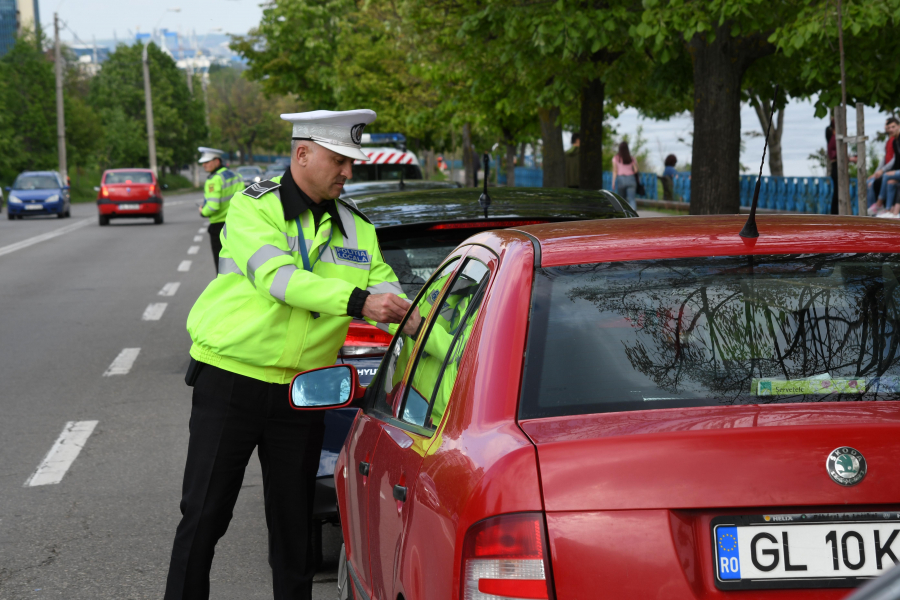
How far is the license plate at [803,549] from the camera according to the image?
77.5 inches

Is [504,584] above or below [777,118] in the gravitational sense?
below

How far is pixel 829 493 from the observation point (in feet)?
6.44

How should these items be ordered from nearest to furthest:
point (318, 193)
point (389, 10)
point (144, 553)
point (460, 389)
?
point (460, 389) < point (318, 193) < point (144, 553) < point (389, 10)

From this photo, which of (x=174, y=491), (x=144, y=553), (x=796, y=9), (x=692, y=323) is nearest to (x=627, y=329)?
(x=692, y=323)

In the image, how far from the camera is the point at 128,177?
33969mm

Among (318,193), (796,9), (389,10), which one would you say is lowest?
(318,193)

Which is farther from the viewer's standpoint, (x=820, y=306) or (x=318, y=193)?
(x=318, y=193)

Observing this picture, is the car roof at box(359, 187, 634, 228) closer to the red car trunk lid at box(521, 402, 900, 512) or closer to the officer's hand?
the officer's hand

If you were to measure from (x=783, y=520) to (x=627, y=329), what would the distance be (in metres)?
0.58

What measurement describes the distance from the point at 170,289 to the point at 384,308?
13.7 meters

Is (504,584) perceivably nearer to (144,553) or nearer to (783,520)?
(783,520)

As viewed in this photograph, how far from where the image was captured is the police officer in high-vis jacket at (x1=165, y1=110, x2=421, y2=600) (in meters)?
3.59

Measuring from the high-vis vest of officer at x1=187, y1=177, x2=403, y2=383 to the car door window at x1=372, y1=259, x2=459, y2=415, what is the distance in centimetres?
22

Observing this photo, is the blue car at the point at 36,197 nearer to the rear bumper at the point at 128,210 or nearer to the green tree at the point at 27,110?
the rear bumper at the point at 128,210
